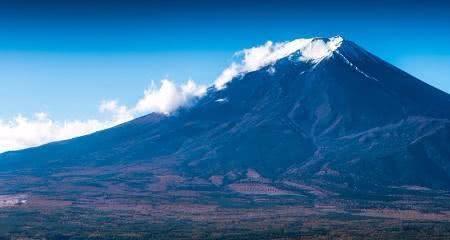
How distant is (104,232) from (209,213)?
30.6 meters

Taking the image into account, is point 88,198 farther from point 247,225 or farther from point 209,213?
point 247,225

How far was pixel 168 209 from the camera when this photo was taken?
14762 cm

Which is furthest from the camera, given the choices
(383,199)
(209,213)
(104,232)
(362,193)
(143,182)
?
(143,182)

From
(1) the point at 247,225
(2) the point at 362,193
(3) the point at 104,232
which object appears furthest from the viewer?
(2) the point at 362,193

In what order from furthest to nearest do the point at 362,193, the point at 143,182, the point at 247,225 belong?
the point at 143,182
the point at 362,193
the point at 247,225

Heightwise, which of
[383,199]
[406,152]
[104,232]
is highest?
Result: [406,152]

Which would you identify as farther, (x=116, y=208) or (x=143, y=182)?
(x=143, y=182)

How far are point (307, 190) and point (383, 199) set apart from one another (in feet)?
60.3

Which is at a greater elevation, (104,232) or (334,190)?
(334,190)

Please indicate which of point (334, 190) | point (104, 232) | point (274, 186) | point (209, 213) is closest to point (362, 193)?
point (334, 190)

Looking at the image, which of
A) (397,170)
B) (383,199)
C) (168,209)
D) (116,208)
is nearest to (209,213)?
(168,209)

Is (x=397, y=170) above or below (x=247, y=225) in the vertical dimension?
above

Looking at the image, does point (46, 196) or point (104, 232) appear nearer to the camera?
point (104, 232)

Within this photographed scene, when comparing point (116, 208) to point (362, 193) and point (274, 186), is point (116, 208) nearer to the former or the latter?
point (274, 186)
